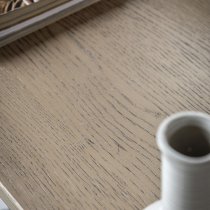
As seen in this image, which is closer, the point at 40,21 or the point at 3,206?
the point at 3,206

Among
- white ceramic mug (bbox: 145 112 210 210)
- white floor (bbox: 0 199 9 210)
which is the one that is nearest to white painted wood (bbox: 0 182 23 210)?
white floor (bbox: 0 199 9 210)

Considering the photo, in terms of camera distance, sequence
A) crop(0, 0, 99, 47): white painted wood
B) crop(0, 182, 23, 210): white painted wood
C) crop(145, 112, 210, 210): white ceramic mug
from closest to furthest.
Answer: crop(145, 112, 210, 210): white ceramic mug, crop(0, 182, 23, 210): white painted wood, crop(0, 0, 99, 47): white painted wood

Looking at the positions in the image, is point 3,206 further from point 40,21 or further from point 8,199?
point 40,21

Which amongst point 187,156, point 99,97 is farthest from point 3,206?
point 187,156

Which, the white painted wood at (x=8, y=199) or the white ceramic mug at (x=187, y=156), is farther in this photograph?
the white painted wood at (x=8, y=199)

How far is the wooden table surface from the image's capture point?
697mm

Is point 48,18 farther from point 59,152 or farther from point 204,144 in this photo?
point 204,144

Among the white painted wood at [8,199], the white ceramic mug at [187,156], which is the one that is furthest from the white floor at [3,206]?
the white ceramic mug at [187,156]

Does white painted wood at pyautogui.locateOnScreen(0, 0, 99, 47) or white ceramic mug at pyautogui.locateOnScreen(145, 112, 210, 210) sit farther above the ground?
white ceramic mug at pyautogui.locateOnScreen(145, 112, 210, 210)

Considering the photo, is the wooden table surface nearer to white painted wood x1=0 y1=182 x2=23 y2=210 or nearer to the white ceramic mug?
white painted wood x1=0 y1=182 x2=23 y2=210

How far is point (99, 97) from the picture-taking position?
0.82 metres

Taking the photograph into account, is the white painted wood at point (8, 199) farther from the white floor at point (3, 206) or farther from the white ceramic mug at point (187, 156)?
the white ceramic mug at point (187, 156)

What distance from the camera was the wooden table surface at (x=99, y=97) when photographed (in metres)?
0.70

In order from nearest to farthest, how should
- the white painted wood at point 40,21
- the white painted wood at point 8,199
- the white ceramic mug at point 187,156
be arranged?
the white ceramic mug at point 187,156 < the white painted wood at point 8,199 < the white painted wood at point 40,21
